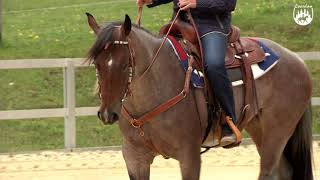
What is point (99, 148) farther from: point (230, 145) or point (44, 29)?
point (44, 29)

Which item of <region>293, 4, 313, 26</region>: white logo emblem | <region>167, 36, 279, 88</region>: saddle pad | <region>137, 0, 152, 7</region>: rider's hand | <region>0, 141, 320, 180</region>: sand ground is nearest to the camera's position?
<region>167, 36, 279, 88</region>: saddle pad

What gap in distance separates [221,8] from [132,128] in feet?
3.89

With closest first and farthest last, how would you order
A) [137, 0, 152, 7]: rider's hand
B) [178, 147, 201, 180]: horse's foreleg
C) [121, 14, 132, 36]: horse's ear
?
1. [121, 14, 132, 36]: horse's ear
2. [178, 147, 201, 180]: horse's foreleg
3. [137, 0, 152, 7]: rider's hand

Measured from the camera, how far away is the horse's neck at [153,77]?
4.94m

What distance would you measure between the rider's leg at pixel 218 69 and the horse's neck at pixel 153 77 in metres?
0.23

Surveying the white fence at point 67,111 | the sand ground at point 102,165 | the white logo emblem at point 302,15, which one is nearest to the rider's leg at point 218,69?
the sand ground at point 102,165

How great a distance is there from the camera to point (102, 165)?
9.00 m

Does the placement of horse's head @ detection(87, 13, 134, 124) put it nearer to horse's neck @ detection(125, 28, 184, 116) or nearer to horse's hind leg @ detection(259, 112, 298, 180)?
horse's neck @ detection(125, 28, 184, 116)

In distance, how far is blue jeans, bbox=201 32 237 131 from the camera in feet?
17.2

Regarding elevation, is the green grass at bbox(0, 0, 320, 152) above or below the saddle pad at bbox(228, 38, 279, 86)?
below

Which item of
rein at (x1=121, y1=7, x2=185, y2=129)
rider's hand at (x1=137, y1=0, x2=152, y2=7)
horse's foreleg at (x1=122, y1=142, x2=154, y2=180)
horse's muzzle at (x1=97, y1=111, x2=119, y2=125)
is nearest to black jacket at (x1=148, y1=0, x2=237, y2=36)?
rider's hand at (x1=137, y1=0, x2=152, y2=7)

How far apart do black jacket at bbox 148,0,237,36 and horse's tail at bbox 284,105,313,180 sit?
133cm

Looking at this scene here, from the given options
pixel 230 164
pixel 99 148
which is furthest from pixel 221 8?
pixel 99 148

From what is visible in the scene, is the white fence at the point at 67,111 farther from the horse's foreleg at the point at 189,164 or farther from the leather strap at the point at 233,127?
the horse's foreleg at the point at 189,164
